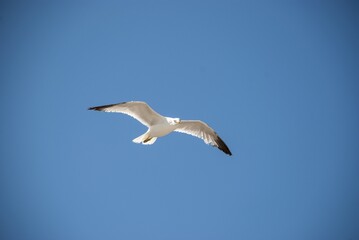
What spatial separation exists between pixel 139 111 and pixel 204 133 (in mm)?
1604

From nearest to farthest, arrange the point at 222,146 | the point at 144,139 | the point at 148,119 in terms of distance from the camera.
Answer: the point at 144,139
the point at 148,119
the point at 222,146

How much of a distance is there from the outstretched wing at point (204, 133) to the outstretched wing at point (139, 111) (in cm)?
81

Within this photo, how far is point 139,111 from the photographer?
7.36 metres

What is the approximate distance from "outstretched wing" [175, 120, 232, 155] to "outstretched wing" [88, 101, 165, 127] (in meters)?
0.81

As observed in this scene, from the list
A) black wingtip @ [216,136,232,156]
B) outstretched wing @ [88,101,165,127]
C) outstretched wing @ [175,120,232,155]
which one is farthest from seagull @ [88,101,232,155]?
black wingtip @ [216,136,232,156]

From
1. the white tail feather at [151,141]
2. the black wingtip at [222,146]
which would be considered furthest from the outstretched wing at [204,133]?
the white tail feather at [151,141]

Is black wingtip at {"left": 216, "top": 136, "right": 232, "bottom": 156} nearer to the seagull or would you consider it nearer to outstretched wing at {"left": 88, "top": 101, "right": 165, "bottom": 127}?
the seagull

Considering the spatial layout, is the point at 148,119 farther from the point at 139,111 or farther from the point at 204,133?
the point at 204,133

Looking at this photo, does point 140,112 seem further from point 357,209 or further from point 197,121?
point 357,209

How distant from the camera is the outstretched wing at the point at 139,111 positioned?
7.03 metres

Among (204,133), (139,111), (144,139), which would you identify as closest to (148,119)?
(139,111)

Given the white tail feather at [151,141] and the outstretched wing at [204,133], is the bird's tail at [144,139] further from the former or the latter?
the outstretched wing at [204,133]

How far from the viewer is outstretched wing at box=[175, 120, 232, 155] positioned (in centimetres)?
808

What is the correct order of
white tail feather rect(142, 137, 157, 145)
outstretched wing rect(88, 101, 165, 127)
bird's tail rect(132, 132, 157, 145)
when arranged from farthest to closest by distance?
white tail feather rect(142, 137, 157, 145), bird's tail rect(132, 132, 157, 145), outstretched wing rect(88, 101, 165, 127)
